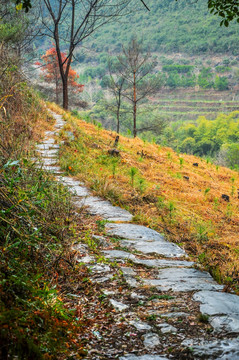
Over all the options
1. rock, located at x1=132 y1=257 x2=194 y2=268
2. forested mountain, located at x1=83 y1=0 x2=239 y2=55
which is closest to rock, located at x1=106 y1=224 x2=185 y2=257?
rock, located at x1=132 y1=257 x2=194 y2=268

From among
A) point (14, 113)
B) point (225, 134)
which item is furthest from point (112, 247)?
point (225, 134)

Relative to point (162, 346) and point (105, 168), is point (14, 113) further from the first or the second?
point (162, 346)

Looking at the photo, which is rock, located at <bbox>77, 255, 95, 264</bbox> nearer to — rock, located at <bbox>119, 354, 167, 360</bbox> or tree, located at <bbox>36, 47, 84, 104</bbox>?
rock, located at <bbox>119, 354, 167, 360</bbox>

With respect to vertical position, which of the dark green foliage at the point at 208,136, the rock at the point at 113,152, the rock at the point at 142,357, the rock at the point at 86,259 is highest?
the dark green foliage at the point at 208,136

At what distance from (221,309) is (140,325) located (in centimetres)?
44

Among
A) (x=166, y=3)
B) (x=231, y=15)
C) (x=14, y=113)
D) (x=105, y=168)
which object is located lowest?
(x=105, y=168)

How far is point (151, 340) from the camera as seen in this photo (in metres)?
1.34

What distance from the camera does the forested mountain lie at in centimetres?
9119

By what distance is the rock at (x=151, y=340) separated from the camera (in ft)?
4.28

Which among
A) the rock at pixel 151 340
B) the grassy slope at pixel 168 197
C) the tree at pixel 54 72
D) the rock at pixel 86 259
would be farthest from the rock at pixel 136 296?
the tree at pixel 54 72

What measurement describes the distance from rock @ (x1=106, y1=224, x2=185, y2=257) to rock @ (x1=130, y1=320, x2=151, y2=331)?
1.06 meters

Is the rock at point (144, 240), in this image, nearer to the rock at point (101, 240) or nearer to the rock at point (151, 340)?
the rock at point (101, 240)

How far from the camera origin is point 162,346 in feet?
4.24

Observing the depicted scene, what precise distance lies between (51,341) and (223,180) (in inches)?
332
